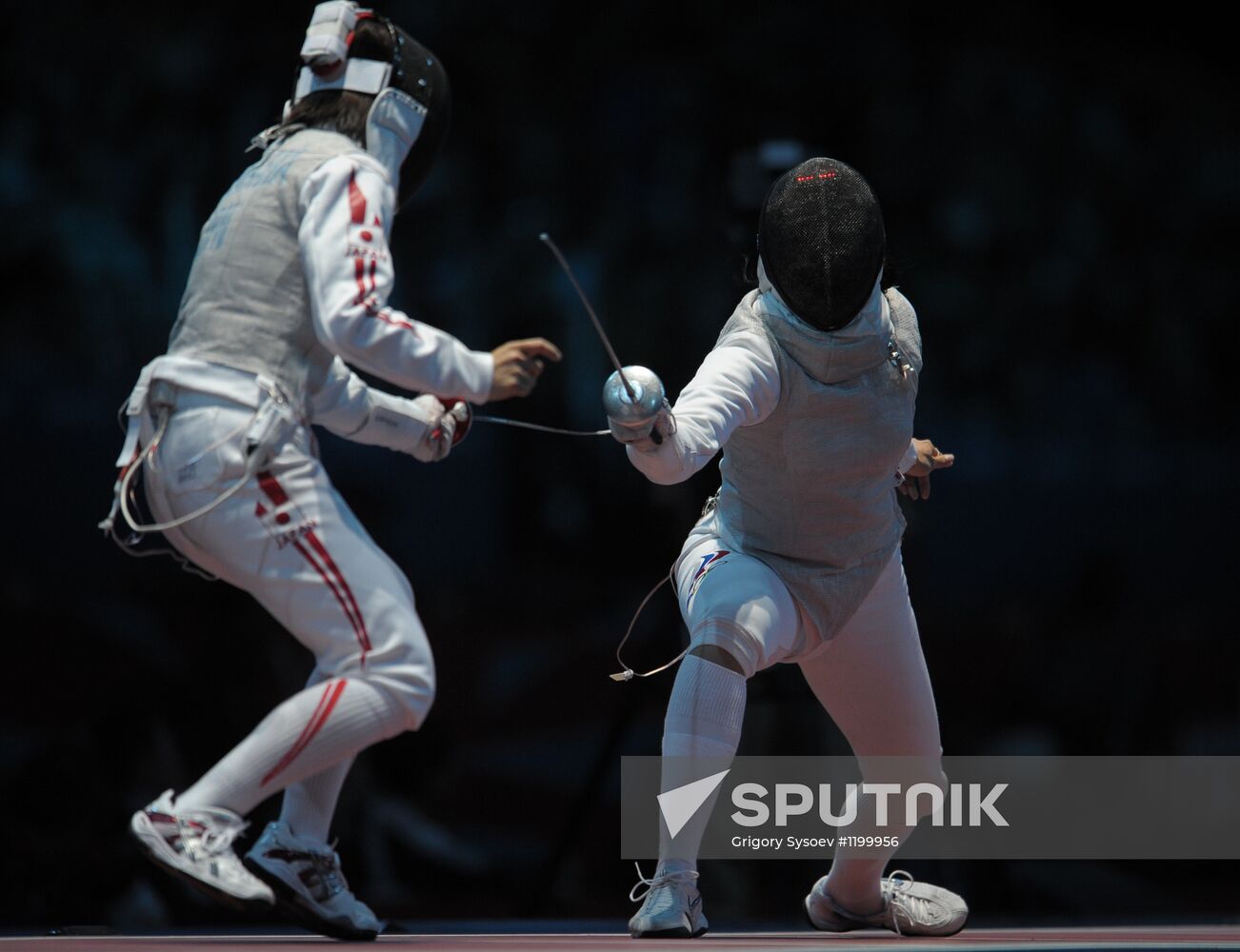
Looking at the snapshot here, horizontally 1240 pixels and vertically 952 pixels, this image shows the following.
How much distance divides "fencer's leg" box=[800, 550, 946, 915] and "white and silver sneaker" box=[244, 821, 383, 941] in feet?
2.59

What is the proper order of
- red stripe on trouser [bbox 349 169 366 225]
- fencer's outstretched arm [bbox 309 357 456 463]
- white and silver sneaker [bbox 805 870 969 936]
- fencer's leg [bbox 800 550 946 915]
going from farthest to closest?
white and silver sneaker [bbox 805 870 969 936] → fencer's leg [bbox 800 550 946 915] → fencer's outstretched arm [bbox 309 357 456 463] → red stripe on trouser [bbox 349 169 366 225]

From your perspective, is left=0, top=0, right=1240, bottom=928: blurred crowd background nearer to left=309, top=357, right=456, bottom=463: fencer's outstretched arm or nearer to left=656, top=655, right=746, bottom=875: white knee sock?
left=309, top=357, right=456, bottom=463: fencer's outstretched arm

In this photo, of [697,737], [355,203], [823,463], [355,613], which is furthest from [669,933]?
[355,203]

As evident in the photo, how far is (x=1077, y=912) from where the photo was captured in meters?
3.90

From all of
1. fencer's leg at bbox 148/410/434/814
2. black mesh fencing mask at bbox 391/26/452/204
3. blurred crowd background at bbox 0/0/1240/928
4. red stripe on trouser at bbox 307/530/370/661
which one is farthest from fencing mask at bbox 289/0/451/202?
blurred crowd background at bbox 0/0/1240/928

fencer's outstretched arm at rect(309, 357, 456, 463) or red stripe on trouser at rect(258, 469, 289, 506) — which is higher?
fencer's outstretched arm at rect(309, 357, 456, 463)

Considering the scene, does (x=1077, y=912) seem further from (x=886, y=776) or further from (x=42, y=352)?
(x=42, y=352)

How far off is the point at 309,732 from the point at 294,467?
13.9 inches

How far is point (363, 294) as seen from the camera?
80.4 inches

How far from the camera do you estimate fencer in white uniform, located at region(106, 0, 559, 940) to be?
1995mm

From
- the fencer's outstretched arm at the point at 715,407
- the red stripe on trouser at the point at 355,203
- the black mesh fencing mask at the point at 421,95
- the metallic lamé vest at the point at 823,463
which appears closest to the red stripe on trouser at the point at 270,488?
the red stripe on trouser at the point at 355,203

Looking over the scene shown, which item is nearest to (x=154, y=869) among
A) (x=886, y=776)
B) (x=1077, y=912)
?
(x=886, y=776)

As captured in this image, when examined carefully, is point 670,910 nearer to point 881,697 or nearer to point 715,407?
point 881,697

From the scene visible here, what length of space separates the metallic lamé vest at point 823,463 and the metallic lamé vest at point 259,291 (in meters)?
0.64
